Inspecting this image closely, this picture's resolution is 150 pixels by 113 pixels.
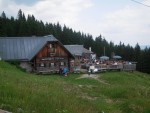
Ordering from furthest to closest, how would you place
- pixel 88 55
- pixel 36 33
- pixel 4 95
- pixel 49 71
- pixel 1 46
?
pixel 36 33
pixel 88 55
pixel 1 46
pixel 49 71
pixel 4 95

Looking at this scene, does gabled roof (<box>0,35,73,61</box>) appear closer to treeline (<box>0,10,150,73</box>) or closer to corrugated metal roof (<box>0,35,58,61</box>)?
corrugated metal roof (<box>0,35,58,61</box>)

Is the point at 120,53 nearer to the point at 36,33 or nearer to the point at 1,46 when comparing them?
the point at 36,33

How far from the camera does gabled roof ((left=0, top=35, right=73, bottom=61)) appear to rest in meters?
53.4

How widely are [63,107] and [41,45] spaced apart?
41168 millimetres

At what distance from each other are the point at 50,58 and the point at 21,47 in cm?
619

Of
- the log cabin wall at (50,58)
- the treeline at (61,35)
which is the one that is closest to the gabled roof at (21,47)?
the log cabin wall at (50,58)

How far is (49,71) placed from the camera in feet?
168

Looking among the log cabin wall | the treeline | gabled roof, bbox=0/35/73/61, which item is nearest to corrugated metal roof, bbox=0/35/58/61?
gabled roof, bbox=0/35/73/61

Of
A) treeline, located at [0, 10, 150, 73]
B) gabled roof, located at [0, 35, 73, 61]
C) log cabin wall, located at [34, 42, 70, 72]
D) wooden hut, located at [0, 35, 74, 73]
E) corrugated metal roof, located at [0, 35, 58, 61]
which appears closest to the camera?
log cabin wall, located at [34, 42, 70, 72]

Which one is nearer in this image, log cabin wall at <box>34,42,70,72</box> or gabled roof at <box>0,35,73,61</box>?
log cabin wall at <box>34,42,70,72</box>

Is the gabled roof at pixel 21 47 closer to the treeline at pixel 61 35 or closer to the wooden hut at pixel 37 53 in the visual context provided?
the wooden hut at pixel 37 53

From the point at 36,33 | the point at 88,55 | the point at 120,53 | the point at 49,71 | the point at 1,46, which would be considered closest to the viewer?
the point at 49,71

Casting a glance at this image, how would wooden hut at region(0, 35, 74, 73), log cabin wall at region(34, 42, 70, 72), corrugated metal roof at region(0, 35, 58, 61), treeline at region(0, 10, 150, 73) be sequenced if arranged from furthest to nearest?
treeline at region(0, 10, 150, 73)
corrugated metal roof at region(0, 35, 58, 61)
wooden hut at region(0, 35, 74, 73)
log cabin wall at region(34, 42, 70, 72)

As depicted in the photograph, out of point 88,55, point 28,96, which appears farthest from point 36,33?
point 28,96
